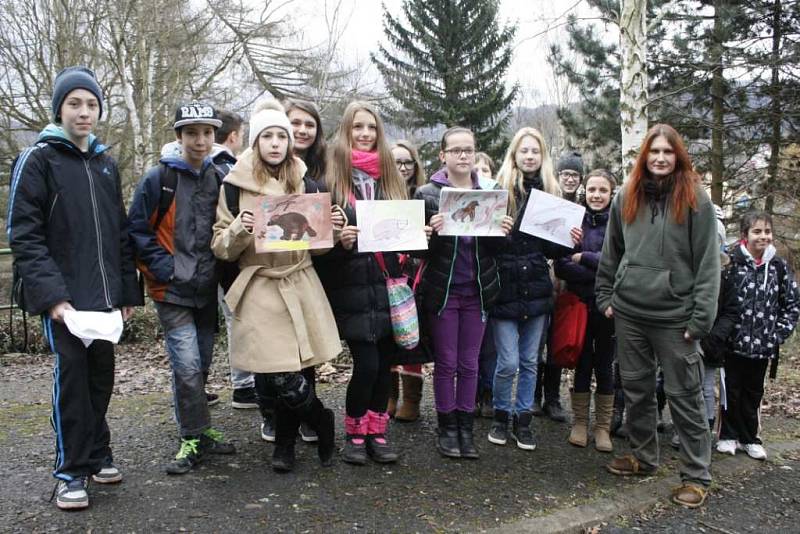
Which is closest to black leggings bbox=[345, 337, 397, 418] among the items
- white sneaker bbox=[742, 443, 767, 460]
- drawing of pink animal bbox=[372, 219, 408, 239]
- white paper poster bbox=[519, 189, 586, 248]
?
drawing of pink animal bbox=[372, 219, 408, 239]

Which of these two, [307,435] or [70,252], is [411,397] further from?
[70,252]

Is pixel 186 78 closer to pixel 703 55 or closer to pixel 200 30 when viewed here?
pixel 200 30

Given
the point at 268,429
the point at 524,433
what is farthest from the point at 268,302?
the point at 524,433

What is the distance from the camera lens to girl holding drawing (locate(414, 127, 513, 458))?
429 cm

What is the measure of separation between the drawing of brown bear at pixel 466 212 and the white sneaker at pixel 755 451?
2944mm

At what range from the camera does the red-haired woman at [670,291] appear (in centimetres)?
385

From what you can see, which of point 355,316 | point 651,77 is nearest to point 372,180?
point 355,316

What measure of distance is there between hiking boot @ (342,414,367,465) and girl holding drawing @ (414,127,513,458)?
1.97 feet

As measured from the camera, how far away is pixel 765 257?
4.69 metres

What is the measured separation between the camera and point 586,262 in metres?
4.71

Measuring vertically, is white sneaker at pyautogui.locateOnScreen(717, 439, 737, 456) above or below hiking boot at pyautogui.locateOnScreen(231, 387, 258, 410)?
below

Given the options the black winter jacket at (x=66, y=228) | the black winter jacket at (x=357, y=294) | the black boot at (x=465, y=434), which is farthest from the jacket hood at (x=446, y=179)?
the black winter jacket at (x=66, y=228)

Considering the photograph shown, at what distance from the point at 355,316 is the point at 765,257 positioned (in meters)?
3.18

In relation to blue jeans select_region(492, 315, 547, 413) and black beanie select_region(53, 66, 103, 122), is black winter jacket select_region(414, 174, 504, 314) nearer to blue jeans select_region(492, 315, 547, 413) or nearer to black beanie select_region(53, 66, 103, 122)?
blue jeans select_region(492, 315, 547, 413)
